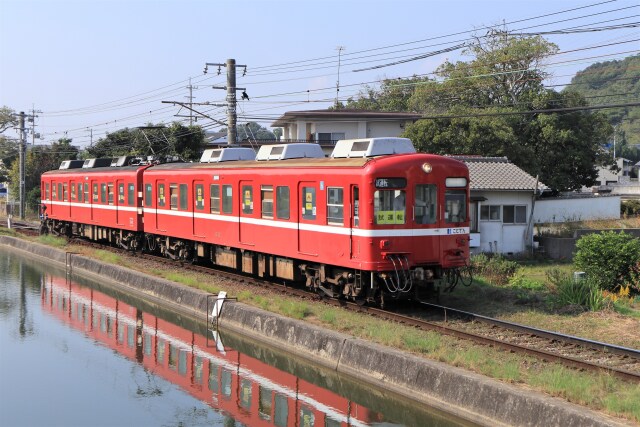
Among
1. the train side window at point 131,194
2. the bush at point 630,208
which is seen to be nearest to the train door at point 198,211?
the train side window at point 131,194

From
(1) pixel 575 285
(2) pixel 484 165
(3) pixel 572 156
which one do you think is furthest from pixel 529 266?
(3) pixel 572 156

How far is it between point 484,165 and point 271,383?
53.2ft

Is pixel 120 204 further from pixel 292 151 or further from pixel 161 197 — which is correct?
pixel 292 151

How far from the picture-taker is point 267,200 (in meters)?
15.4

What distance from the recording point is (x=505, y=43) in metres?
46.8

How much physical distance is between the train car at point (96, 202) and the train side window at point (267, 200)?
8045 mm

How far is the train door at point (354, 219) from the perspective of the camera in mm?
12398

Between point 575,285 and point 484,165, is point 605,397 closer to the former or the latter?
point 575,285

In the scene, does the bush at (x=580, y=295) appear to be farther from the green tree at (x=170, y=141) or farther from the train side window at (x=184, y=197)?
the green tree at (x=170, y=141)

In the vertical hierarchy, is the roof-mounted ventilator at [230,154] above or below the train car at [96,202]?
above

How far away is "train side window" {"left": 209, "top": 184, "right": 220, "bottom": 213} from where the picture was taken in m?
17.6

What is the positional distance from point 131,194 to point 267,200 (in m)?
8.85

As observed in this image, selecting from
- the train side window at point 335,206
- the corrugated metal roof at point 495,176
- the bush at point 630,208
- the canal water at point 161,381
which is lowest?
the canal water at point 161,381

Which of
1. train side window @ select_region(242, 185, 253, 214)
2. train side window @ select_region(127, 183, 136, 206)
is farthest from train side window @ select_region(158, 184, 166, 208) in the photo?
train side window @ select_region(242, 185, 253, 214)
